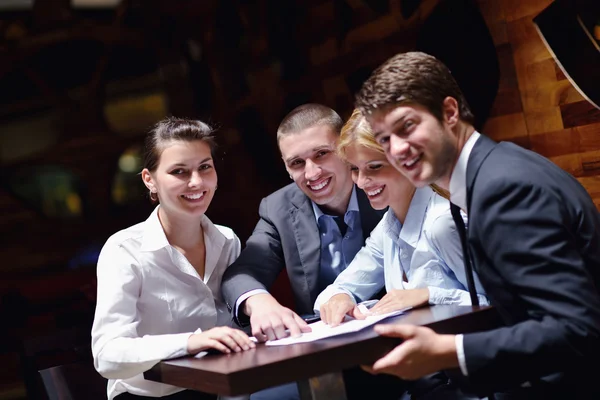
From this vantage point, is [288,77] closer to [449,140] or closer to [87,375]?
[87,375]

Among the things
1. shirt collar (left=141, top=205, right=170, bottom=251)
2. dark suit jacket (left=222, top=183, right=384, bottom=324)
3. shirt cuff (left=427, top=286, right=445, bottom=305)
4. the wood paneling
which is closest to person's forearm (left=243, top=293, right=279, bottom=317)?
dark suit jacket (left=222, top=183, right=384, bottom=324)

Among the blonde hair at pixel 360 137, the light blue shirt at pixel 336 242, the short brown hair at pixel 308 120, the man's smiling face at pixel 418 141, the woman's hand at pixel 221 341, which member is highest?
the short brown hair at pixel 308 120

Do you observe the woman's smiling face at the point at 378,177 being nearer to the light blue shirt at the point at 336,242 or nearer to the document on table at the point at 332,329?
the light blue shirt at the point at 336,242

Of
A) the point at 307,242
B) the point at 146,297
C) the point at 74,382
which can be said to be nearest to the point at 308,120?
the point at 307,242

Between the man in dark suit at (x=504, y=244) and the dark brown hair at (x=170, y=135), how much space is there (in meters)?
1.01

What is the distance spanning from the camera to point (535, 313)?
5.16 ft

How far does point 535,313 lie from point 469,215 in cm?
28

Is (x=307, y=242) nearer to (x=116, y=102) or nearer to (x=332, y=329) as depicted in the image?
(x=332, y=329)

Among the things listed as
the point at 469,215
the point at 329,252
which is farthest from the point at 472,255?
the point at 329,252

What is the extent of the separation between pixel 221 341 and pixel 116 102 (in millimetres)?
3648

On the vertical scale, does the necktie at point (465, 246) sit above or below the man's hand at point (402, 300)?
above

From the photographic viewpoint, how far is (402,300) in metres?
2.12

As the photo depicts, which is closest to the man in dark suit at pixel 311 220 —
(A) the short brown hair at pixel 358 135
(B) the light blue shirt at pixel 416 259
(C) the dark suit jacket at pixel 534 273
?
(B) the light blue shirt at pixel 416 259

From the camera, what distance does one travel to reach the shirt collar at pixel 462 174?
180cm
